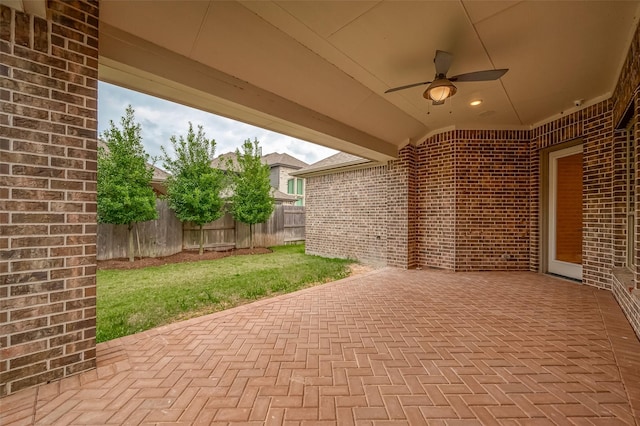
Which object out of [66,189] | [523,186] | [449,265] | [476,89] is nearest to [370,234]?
[449,265]

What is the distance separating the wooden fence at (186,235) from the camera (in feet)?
22.3

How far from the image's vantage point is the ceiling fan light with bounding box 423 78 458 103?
296 cm

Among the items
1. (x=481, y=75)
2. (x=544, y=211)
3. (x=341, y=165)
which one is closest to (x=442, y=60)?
(x=481, y=75)

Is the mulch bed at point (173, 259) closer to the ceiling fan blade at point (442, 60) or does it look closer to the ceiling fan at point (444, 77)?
the ceiling fan at point (444, 77)

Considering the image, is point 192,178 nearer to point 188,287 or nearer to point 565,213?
point 188,287

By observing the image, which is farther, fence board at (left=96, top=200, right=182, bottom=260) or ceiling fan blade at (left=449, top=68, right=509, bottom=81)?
fence board at (left=96, top=200, right=182, bottom=260)

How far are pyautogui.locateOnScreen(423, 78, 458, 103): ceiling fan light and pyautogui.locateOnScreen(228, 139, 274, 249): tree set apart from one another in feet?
22.1

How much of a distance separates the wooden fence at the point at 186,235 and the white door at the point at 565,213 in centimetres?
832

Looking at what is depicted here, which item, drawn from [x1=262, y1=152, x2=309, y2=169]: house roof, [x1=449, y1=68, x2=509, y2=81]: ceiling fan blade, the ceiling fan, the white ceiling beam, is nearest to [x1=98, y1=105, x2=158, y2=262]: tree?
the white ceiling beam

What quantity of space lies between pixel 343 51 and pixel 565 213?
16.5 feet

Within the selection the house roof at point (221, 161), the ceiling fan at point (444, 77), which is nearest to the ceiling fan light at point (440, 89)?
the ceiling fan at point (444, 77)

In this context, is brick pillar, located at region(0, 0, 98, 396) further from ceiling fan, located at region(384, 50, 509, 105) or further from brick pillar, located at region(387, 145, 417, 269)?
brick pillar, located at region(387, 145, 417, 269)

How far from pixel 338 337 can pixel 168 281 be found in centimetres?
397

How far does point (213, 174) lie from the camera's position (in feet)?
25.7
